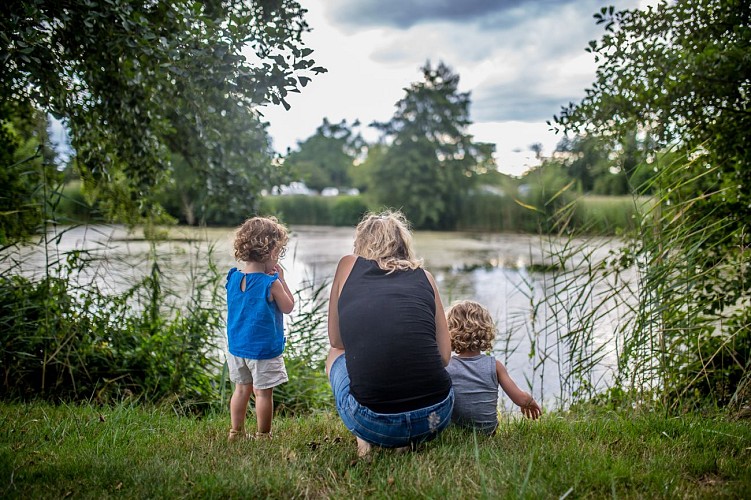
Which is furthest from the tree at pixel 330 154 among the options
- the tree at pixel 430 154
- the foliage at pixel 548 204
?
the foliage at pixel 548 204

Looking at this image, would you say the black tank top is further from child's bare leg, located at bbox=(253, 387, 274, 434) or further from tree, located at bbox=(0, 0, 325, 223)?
tree, located at bbox=(0, 0, 325, 223)

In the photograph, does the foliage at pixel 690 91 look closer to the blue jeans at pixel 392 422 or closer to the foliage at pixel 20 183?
the blue jeans at pixel 392 422

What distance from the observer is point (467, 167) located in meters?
34.3

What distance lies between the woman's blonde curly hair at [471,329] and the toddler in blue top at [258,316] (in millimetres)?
769

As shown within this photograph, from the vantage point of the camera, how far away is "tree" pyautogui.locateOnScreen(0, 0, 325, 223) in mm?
3184

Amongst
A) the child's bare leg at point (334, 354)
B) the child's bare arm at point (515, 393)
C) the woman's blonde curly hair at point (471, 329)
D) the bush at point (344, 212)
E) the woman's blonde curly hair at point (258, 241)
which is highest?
the bush at point (344, 212)

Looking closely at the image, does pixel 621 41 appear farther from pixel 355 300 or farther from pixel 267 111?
pixel 355 300

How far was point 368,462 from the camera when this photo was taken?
7.96 feet

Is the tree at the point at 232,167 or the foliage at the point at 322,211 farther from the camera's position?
the foliage at the point at 322,211

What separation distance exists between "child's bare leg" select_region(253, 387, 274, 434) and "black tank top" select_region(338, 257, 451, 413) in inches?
21.7

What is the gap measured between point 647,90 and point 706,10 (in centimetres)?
62

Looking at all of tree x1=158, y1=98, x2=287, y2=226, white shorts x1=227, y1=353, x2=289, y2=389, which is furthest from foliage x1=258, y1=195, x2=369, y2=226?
white shorts x1=227, y1=353, x2=289, y2=389

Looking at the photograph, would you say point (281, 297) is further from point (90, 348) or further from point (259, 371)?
point (90, 348)

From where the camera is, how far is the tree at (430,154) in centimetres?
3119
